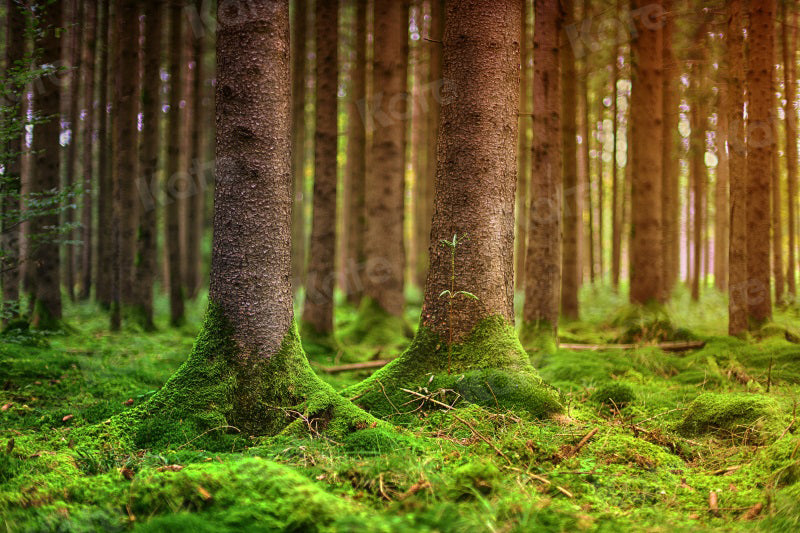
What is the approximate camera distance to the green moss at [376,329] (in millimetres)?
11062

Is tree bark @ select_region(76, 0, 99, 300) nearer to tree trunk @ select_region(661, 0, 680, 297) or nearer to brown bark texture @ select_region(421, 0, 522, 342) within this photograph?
brown bark texture @ select_region(421, 0, 522, 342)

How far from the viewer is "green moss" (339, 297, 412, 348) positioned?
1106 centimetres

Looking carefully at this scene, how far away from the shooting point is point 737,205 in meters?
9.02

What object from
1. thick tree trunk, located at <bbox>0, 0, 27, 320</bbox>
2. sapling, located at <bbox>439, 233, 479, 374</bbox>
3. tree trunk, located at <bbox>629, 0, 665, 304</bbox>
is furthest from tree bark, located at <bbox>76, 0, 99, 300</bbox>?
tree trunk, located at <bbox>629, 0, 665, 304</bbox>

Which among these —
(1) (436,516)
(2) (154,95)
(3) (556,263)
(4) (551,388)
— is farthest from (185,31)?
(1) (436,516)

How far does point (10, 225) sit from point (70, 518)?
6082 mm

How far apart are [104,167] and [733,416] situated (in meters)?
15.8

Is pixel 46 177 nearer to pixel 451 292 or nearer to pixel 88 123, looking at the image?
pixel 88 123

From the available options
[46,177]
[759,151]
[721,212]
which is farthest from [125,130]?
[721,212]

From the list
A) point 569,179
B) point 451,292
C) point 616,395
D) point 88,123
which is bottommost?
point 616,395

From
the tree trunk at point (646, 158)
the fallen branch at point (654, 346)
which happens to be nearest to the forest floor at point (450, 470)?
the fallen branch at point (654, 346)

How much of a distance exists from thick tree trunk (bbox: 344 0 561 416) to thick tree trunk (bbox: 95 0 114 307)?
10.9 metres

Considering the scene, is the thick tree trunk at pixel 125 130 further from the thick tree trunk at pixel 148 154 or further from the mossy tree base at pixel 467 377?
the mossy tree base at pixel 467 377

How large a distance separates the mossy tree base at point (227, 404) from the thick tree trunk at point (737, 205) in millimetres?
7311
